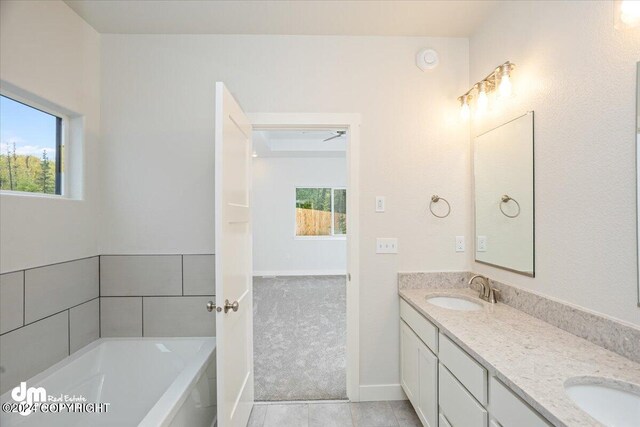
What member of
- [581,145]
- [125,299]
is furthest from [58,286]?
[581,145]

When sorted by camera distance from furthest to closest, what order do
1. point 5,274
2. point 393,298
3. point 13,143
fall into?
1. point 393,298
2. point 13,143
3. point 5,274

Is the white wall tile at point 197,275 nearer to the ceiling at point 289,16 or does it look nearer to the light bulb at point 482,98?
the ceiling at point 289,16

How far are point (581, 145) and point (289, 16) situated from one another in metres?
1.82

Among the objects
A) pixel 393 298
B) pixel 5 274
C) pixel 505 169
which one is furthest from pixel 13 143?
pixel 505 169

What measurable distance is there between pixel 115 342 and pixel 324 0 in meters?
2.65

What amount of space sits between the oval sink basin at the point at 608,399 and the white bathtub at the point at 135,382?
1577 millimetres

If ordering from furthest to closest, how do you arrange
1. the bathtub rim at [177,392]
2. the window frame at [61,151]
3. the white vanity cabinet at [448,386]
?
the window frame at [61,151], the bathtub rim at [177,392], the white vanity cabinet at [448,386]

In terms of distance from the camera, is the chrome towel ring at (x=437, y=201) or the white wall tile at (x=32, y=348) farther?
the chrome towel ring at (x=437, y=201)

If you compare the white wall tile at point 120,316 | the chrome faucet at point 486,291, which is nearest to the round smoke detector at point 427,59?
the chrome faucet at point 486,291

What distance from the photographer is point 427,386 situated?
1715 mm

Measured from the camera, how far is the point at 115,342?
2055 mm

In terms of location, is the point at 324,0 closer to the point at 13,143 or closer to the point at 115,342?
the point at 13,143

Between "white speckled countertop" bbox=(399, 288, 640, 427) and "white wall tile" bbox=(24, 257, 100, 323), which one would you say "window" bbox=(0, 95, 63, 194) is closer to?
"white wall tile" bbox=(24, 257, 100, 323)

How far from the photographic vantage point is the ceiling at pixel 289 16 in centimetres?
185
